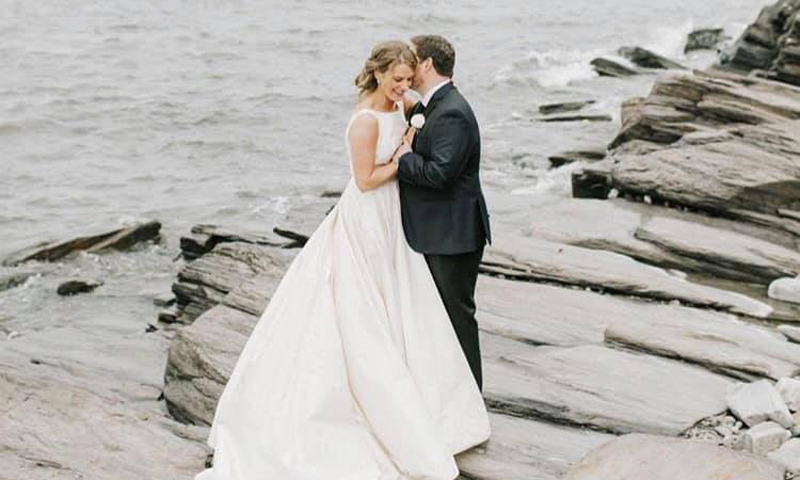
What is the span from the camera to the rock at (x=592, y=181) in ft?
49.8

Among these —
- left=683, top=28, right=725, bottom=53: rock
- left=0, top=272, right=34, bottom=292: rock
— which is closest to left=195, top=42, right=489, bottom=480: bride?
left=0, top=272, right=34, bottom=292: rock

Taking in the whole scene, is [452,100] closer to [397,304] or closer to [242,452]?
[397,304]

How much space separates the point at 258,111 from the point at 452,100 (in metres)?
21.0

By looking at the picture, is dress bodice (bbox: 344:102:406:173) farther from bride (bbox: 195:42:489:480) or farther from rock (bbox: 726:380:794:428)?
rock (bbox: 726:380:794:428)

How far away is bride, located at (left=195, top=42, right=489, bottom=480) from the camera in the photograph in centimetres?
680

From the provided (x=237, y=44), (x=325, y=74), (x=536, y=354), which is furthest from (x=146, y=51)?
(x=536, y=354)

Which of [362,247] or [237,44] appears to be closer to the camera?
[362,247]

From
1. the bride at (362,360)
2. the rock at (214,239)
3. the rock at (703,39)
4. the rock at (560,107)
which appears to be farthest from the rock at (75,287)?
the rock at (703,39)

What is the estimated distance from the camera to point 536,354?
9031 mm

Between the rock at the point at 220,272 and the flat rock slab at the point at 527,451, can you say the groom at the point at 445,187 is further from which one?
the rock at the point at 220,272

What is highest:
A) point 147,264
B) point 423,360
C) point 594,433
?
point 423,360

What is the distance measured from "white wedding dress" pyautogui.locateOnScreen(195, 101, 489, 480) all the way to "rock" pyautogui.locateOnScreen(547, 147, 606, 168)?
1341 centimetres

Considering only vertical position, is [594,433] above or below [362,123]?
below

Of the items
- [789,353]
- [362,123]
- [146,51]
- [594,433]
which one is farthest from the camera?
[146,51]
